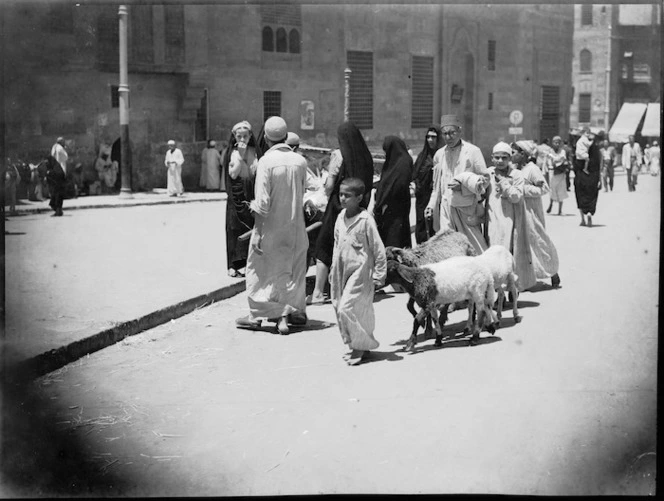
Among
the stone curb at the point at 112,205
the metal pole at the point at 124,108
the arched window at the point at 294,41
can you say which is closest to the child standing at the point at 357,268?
the stone curb at the point at 112,205

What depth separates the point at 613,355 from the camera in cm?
662

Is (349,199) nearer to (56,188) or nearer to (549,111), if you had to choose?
(56,188)

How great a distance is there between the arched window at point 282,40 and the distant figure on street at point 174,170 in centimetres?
627

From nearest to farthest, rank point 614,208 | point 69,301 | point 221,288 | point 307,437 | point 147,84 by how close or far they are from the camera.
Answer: point 307,437 → point 69,301 → point 221,288 → point 614,208 → point 147,84

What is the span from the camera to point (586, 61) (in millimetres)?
54062

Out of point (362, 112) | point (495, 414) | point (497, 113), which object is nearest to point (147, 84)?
point (362, 112)

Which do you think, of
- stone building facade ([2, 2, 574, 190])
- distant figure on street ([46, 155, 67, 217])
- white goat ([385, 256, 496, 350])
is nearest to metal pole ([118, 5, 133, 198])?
stone building facade ([2, 2, 574, 190])

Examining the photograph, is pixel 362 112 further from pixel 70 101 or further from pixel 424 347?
pixel 424 347

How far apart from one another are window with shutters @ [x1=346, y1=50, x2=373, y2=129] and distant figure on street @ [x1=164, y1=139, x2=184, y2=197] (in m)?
8.34

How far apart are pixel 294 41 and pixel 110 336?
22.8 meters

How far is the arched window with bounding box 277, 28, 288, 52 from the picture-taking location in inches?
1118

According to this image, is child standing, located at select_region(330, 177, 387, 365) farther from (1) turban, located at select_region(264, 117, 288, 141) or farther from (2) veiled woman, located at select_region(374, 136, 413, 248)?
(2) veiled woman, located at select_region(374, 136, 413, 248)

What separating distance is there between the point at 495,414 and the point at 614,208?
1527cm

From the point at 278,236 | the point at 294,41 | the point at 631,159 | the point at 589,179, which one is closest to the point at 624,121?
the point at 631,159
